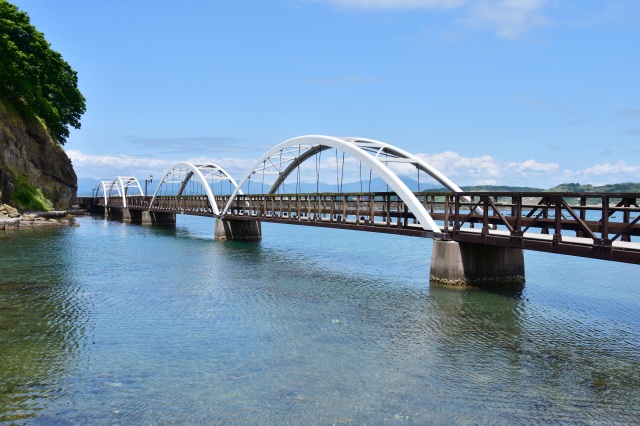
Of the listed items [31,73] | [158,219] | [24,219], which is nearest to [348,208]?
[24,219]

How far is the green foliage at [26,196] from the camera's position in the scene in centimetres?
6074

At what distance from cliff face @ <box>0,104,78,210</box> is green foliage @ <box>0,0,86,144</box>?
2029mm

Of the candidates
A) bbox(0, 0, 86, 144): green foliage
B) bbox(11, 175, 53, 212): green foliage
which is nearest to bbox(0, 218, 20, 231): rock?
bbox(11, 175, 53, 212): green foliage

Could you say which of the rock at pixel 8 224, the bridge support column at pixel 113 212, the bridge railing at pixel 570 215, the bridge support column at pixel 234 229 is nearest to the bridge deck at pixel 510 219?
the bridge railing at pixel 570 215

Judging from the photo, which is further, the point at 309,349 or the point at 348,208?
the point at 348,208

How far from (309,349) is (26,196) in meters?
58.9

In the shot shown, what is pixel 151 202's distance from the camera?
77438 millimetres

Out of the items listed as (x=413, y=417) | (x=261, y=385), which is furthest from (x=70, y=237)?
(x=413, y=417)

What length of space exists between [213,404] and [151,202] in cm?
7044

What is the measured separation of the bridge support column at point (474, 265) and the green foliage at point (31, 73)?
50979mm

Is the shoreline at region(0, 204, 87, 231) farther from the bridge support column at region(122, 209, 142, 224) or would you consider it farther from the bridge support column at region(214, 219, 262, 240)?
the bridge support column at region(122, 209, 142, 224)

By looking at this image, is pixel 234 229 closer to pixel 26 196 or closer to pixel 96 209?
pixel 26 196

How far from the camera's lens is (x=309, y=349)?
579 inches

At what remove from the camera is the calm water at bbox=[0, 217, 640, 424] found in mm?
10648
